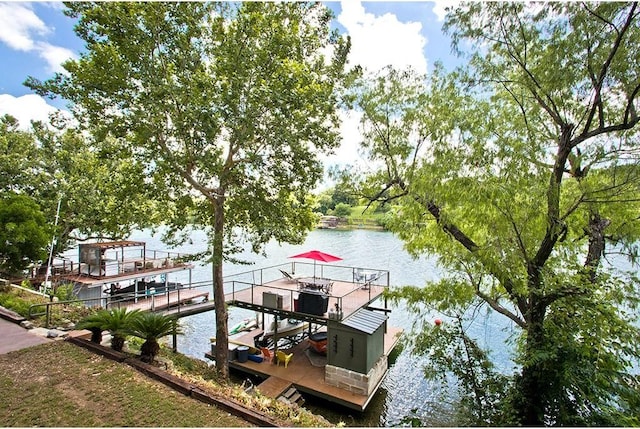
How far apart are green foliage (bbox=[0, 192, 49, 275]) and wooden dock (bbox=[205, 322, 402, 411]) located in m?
7.41

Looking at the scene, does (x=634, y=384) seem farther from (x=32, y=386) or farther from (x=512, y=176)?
(x=32, y=386)

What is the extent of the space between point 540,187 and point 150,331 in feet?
24.6

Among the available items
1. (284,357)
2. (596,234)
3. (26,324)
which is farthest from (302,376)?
(596,234)

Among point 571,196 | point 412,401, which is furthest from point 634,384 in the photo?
point 412,401

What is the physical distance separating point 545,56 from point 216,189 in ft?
25.9

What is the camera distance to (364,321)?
1073cm

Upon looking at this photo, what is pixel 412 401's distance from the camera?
1085cm

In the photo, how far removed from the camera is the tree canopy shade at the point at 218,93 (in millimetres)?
6934

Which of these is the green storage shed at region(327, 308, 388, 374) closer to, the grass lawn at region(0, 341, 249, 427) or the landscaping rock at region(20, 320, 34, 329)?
the grass lawn at region(0, 341, 249, 427)

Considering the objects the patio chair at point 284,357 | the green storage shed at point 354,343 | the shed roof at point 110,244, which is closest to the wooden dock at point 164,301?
the shed roof at point 110,244

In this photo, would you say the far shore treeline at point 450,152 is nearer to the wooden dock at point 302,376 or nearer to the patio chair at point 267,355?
the wooden dock at point 302,376

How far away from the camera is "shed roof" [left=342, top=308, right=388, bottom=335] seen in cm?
1016

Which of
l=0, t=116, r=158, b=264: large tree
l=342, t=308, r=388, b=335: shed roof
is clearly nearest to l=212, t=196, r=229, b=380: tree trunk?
l=342, t=308, r=388, b=335: shed roof

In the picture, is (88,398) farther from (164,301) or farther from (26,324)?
(164,301)
